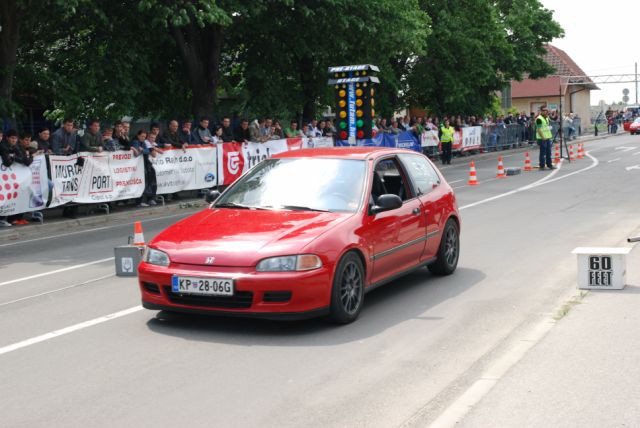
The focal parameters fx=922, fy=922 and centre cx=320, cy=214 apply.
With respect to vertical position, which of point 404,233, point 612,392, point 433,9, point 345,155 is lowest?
point 612,392

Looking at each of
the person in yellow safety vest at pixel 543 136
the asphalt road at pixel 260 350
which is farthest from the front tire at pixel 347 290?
the person in yellow safety vest at pixel 543 136

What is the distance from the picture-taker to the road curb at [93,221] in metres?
15.9

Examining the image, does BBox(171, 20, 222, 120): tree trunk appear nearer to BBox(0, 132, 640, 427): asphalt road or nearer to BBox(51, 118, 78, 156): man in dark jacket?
BBox(51, 118, 78, 156): man in dark jacket

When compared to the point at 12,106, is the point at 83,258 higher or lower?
lower

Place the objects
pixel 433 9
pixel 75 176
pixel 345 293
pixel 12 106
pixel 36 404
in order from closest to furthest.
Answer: pixel 36 404 < pixel 345 293 < pixel 75 176 < pixel 12 106 < pixel 433 9

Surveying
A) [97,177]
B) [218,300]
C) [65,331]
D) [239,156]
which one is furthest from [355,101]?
[218,300]

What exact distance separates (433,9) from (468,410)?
3701 centimetres

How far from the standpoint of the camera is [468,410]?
527cm

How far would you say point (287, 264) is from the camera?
283 inches

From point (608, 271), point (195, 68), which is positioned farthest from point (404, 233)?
point (195, 68)

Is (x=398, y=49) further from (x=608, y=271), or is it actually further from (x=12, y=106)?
(x=608, y=271)

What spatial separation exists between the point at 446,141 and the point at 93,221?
60.8ft

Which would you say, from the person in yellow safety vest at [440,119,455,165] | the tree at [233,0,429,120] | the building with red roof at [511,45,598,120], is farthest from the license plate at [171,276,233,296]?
the building with red roof at [511,45,598,120]

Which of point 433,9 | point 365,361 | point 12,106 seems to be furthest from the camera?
point 433,9
